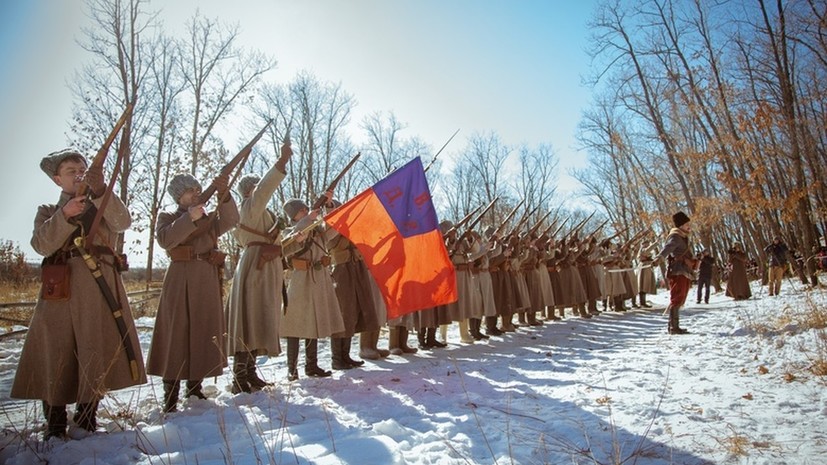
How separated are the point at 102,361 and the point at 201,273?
102 centimetres

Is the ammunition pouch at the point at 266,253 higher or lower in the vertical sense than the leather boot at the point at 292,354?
higher

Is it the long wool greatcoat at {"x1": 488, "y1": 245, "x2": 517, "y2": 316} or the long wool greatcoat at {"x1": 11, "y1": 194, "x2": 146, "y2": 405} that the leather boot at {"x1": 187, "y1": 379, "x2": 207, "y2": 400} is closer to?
the long wool greatcoat at {"x1": 11, "y1": 194, "x2": 146, "y2": 405}

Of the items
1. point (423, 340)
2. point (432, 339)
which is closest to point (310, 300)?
point (423, 340)

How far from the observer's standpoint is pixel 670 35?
58.0ft

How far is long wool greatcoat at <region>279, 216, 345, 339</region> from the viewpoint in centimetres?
522

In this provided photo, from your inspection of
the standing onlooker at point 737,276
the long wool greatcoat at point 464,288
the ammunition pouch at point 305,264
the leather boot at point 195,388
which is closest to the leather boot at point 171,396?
the leather boot at point 195,388

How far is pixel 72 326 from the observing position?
121 inches

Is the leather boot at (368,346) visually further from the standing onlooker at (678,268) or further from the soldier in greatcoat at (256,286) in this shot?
the standing onlooker at (678,268)

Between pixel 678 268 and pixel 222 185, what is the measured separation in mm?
7039

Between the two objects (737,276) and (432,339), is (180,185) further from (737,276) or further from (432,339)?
(737,276)

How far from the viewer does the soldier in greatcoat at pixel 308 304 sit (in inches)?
205

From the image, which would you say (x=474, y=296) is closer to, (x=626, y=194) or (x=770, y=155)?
(x=770, y=155)

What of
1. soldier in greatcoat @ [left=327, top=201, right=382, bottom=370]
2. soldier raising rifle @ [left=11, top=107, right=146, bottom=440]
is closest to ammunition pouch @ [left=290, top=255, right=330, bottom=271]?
soldier in greatcoat @ [left=327, top=201, right=382, bottom=370]

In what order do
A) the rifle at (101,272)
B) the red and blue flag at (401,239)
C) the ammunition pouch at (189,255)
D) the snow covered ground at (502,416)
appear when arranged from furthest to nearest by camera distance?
the red and blue flag at (401,239) → the ammunition pouch at (189,255) → the rifle at (101,272) → the snow covered ground at (502,416)
